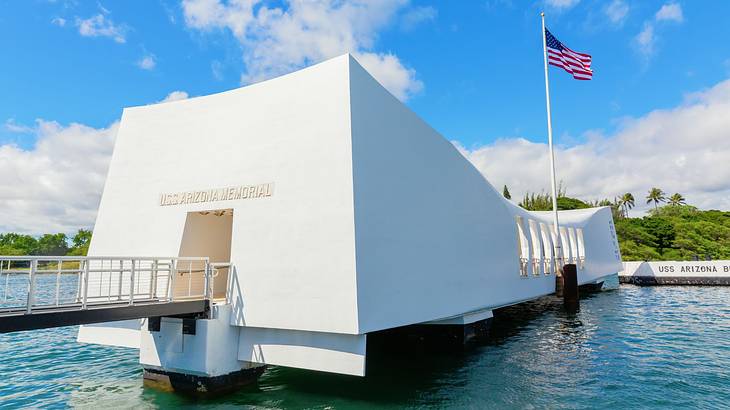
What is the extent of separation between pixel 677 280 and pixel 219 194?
39776 millimetres

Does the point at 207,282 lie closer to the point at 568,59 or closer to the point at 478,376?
the point at 478,376

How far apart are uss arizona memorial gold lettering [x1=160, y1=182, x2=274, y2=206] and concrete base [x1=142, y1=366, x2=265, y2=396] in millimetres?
3883

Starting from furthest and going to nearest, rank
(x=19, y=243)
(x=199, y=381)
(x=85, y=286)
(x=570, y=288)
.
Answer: (x=19, y=243), (x=570, y=288), (x=199, y=381), (x=85, y=286)

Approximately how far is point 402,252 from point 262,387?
432 centimetres

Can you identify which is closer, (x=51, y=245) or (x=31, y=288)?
(x=31, y=288)

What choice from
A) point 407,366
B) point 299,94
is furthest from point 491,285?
point 299,94

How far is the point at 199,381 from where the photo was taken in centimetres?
880

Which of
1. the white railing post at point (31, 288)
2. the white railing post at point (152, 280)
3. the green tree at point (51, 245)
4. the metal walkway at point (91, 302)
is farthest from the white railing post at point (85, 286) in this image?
the green tree at point (51, 245)

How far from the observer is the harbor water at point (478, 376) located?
8734 millimetres

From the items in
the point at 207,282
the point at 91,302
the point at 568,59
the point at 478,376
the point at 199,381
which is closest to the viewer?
the point at 91,302

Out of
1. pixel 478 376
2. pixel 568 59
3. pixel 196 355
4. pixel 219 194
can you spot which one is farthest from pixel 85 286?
pixel 568 59

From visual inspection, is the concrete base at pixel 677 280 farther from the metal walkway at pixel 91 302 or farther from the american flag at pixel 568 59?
the metal walkway at pixel 91 302

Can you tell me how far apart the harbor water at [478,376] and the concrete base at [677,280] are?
22070 millimetres

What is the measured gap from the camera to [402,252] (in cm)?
948
